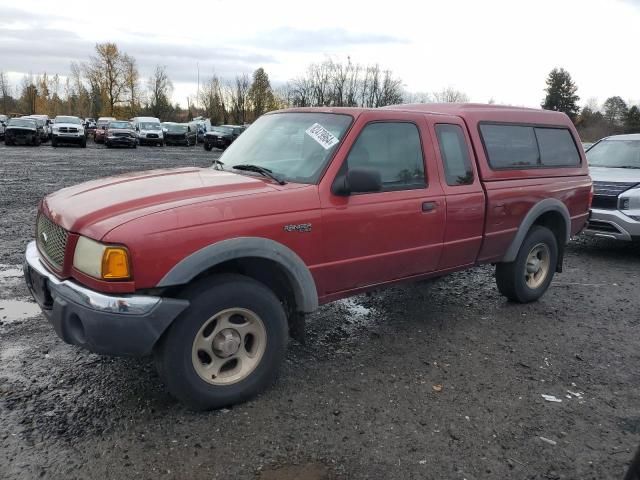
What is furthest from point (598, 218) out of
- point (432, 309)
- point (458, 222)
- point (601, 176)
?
point (458, 222)

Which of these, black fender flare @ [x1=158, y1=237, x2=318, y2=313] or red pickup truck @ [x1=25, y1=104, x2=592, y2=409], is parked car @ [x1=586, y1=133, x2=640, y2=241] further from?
black fender flare @ [x1=158, y1=237, x2=318, y2=313]

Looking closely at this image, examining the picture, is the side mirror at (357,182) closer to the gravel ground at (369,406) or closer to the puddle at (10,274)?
the gravel ground at (369,406)

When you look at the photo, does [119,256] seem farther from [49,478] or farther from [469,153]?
[469,153]

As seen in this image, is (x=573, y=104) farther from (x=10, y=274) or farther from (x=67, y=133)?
(x=10, y=274)

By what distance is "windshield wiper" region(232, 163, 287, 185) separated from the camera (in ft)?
12.5

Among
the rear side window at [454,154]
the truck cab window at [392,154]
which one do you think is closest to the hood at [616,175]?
the rear side window at [454,154]

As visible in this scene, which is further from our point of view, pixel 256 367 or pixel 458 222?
pixel 458 222

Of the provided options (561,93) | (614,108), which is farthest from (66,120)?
(614,108)

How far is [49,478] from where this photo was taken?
9.04 feet

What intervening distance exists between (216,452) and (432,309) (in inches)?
123

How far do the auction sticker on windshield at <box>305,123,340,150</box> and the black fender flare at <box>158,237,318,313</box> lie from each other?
Result: 905 mm

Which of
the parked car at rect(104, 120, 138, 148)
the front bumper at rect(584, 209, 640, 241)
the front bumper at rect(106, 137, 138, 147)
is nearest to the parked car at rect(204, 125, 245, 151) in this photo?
the parked car at rect(104, 120, 138, 148)

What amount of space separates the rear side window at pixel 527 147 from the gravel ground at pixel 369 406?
Answer: 154 centimetres

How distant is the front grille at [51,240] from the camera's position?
3.33 meters
